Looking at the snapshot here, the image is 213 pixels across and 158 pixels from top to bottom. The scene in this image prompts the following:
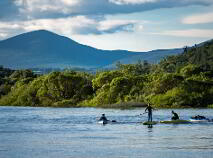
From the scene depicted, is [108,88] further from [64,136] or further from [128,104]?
[64,136]

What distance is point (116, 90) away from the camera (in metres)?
137

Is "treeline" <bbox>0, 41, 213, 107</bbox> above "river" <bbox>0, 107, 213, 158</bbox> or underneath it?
above

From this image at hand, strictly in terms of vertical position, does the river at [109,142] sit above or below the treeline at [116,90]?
below

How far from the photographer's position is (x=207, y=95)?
414 feet

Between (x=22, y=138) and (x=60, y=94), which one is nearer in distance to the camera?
(x=22, y=138)

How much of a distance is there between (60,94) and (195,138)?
3945 inches

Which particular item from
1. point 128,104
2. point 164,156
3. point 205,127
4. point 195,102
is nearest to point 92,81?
point 128,104

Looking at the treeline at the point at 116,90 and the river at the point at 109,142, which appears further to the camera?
the treeline at the point at 116,90

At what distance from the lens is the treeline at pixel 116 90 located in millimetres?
126500

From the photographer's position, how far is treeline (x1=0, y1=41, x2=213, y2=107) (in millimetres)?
126500

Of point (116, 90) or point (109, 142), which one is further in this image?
point (116, 90)

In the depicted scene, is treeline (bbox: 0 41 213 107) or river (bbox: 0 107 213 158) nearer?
river (bbox: 0 107 213 158)

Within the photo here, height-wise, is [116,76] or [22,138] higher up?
[116,76]

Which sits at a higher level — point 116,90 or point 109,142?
point 116,90
